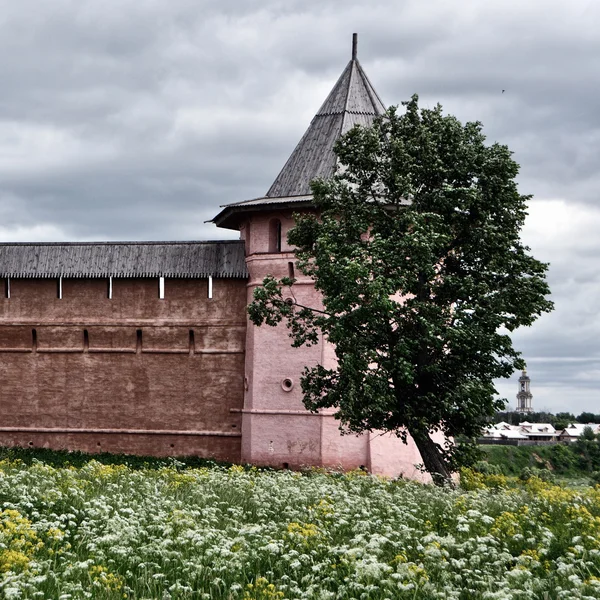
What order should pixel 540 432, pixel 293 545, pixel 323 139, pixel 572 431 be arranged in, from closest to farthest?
pixel 293 545 < pixel 323 139 < pixel 540 432 < pixel 572 431

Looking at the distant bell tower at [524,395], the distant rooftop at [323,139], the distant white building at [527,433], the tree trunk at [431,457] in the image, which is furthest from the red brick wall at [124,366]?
the distant bell tower at [524,395]

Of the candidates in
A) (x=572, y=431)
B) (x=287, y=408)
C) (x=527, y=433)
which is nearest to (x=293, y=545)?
(x=287, y=408)

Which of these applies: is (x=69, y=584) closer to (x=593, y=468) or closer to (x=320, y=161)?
(x=320, y=161)

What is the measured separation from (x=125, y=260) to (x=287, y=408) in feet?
19.4

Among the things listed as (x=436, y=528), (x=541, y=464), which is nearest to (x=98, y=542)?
(x=436, y=528)

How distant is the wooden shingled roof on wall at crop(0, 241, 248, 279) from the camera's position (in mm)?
24172

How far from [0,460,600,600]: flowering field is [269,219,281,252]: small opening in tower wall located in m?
11.8

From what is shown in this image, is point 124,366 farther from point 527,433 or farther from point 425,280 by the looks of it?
point 527,433

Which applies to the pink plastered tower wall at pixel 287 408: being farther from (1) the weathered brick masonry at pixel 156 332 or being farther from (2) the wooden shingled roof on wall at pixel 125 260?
(2) the wooden shingled roof on wall at pixel 125 260

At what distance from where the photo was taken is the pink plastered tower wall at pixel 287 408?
2188 centimetres

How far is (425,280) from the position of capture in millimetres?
17062

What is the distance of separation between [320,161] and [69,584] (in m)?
17.7

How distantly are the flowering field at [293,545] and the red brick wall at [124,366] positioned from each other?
39.1ft

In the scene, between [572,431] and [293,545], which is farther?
[572,431]
